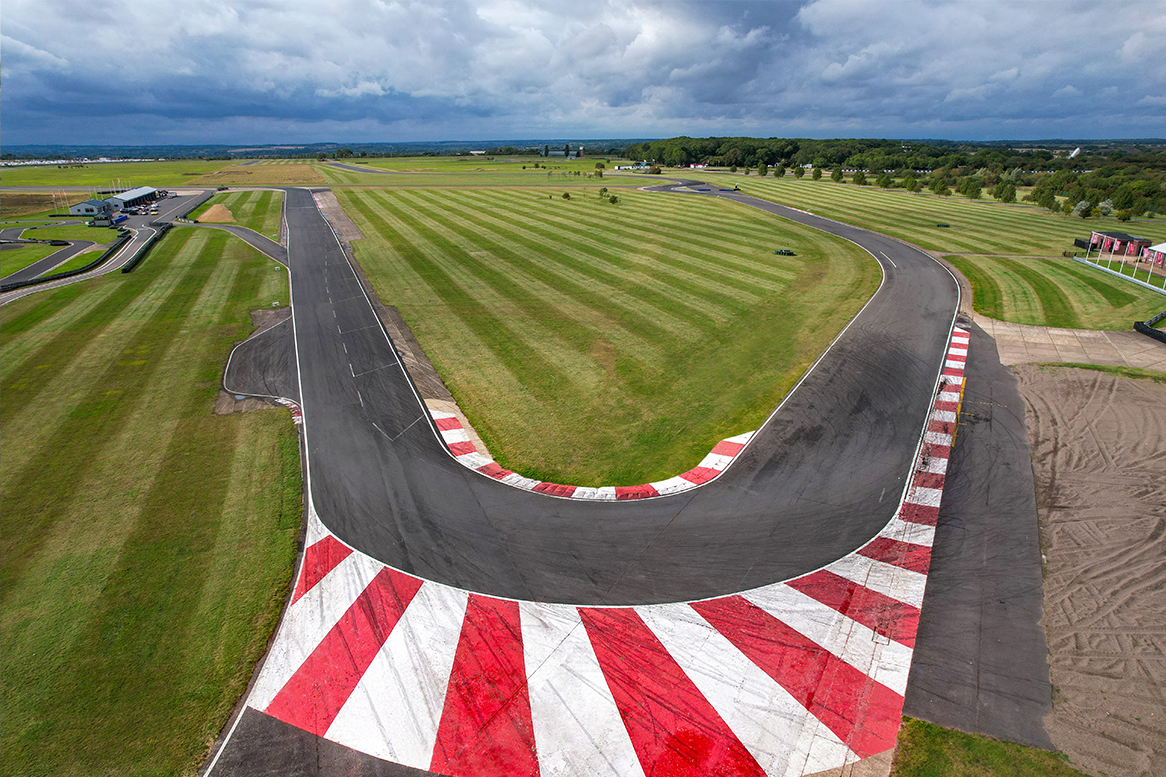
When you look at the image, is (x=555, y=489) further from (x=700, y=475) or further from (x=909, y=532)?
(x=909, y=532)

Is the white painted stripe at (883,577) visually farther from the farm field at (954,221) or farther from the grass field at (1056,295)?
the farm field at (954,221)

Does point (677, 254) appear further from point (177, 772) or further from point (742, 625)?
point (177, 772)

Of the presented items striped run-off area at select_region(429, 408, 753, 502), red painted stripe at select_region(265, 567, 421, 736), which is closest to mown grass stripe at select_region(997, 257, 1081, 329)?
striped run-off area at select_region(429, 408, 753, 502)

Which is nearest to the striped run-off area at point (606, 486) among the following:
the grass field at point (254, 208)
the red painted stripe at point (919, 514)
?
the red painted stripe at point (919, 514)

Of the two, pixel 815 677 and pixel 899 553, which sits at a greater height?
pixel 899 553

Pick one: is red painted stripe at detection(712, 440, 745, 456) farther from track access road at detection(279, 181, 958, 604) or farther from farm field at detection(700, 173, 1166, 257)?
farm field at detection(700, 173, 1166, 257)

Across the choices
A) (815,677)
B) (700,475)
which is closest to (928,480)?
(700,475)

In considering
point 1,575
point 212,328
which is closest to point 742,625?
point 1,575
